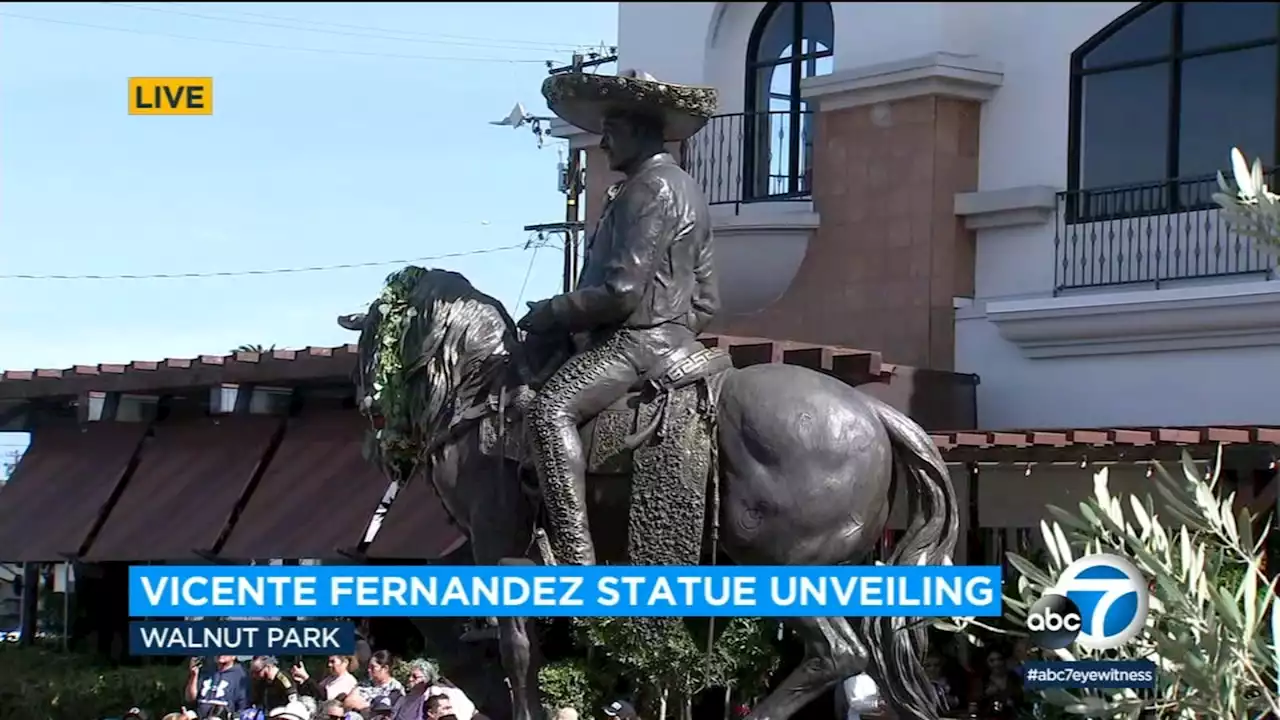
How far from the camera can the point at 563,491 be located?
9.83 m

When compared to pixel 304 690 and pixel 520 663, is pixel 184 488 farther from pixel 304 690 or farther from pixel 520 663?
pixel 520 663

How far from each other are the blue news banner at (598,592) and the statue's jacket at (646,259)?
44.2 inches

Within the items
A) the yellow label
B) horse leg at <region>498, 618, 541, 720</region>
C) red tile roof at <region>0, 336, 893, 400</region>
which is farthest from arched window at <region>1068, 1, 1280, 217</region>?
horse leg at <region>498, 618, 541, 720</region>

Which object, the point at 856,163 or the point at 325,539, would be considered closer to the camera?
the point at 325,539

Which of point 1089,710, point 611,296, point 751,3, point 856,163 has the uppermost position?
point 751,3

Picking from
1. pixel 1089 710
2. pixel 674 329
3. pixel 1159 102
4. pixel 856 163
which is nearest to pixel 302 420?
pixel 856 163

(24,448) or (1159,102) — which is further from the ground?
(1159,102)

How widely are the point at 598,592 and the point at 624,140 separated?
2051 millimetres

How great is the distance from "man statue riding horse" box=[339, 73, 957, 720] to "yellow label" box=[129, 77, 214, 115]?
546 centimetres

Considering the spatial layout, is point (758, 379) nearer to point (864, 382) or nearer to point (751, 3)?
point (864, 382)

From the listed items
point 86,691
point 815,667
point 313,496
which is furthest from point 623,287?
point 313,496

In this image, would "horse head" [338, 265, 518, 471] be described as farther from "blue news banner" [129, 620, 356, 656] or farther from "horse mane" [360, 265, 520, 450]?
"blue news banner" [129, 620, 356, 656]

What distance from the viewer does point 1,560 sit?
2078cm

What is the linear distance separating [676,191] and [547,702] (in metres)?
4.80
